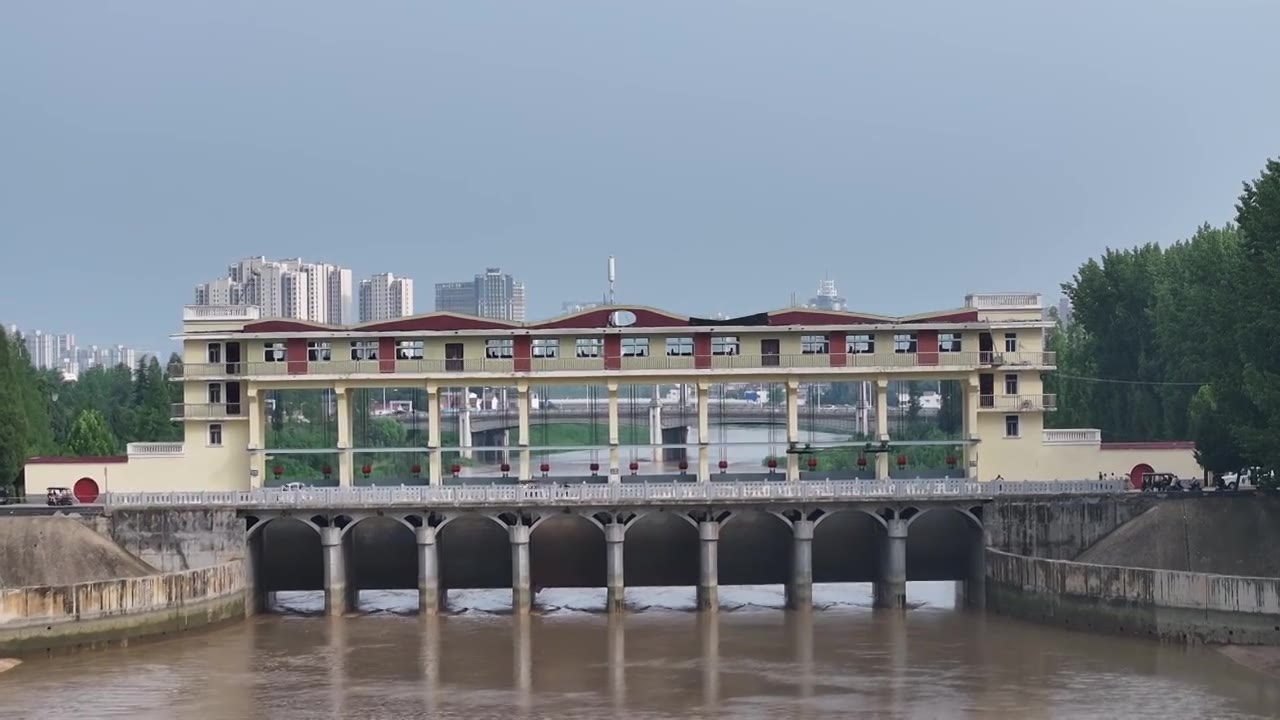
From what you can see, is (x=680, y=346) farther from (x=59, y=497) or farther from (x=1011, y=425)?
(x=59, y=497)

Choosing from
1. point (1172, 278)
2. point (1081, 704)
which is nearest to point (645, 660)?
point (1081, 704)

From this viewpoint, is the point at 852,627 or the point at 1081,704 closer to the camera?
the point at 1081,704

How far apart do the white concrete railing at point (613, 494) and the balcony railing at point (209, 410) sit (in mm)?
6017

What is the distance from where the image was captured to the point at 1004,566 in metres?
78.9

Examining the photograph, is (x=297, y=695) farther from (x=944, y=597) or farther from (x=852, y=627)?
(x=944, y=597)

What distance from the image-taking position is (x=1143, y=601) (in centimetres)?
7131

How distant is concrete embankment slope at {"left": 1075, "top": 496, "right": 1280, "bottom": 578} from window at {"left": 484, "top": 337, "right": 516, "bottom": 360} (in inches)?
1136

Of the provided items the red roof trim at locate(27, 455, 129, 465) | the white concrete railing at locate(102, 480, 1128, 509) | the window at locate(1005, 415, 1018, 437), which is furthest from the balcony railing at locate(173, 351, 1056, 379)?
the white concrete railing at locate(102, 480, 1128, 509)

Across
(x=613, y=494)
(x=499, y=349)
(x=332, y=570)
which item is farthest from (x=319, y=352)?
(x=613, y=494)

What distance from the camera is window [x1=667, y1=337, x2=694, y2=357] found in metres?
86.2

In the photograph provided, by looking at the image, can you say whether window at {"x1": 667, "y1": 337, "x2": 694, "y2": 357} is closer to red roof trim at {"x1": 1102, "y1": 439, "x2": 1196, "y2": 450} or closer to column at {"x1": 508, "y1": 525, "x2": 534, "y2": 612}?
column at {"x1": 508, "y1": 525, "x2": 534, "y2": 612}

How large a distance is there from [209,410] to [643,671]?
101 ft

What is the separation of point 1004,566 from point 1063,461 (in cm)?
1010

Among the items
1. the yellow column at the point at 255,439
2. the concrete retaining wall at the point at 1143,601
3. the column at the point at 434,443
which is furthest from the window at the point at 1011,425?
the yellow column at the point at 255,439
